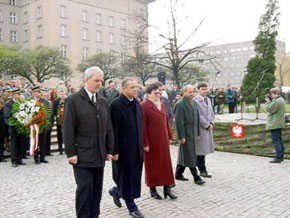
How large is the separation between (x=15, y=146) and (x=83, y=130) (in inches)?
246

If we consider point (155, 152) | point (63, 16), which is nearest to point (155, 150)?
point (155, 152)

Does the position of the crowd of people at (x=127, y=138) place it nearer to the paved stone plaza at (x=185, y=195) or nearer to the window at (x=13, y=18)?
the paved stone plaza at (x=185, y=195)

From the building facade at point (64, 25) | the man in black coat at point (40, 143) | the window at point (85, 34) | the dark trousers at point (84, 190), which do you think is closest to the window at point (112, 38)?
the building facade at point (64, 25)

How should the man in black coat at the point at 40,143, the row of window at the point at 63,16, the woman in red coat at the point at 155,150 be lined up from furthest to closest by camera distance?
the row of window at the point at 63,16 < the man in black coat at the point at 40,143 < the woman in red coat at the point at 155,150

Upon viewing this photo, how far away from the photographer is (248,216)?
5.11 meters

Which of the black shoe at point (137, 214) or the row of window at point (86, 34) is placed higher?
the row of window at point (86, 34)

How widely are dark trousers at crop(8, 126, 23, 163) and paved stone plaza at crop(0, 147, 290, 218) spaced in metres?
0.60

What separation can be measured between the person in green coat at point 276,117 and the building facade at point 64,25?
4916 centimetres

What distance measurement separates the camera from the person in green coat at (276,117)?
9.11m

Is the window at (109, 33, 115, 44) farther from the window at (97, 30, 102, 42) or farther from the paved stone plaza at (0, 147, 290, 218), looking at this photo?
the paved stone plaza at (0, 147, 290, 218)

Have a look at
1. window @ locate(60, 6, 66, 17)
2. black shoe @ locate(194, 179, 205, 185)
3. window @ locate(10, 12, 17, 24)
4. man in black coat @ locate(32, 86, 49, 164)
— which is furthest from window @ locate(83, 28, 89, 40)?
black shoe @ locate(194, 179, 205, 185)

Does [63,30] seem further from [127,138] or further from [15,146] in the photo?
[127,138]

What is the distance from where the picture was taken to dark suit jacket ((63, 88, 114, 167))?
4.15 meters

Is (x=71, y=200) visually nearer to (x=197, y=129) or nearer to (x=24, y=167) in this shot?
(x=197, y=129)
